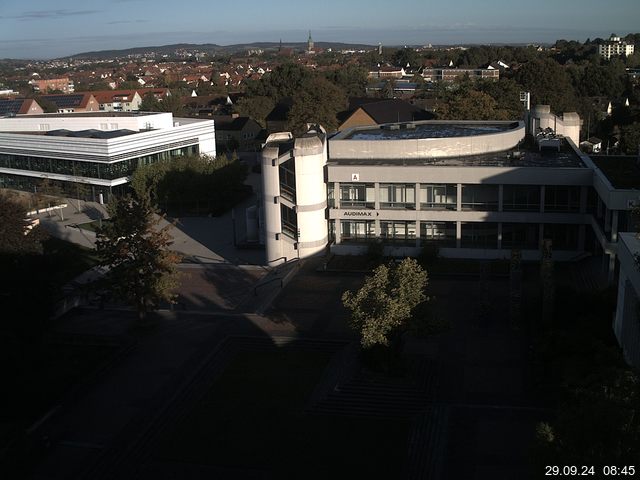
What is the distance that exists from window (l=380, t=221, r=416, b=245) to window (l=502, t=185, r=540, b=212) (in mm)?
4360

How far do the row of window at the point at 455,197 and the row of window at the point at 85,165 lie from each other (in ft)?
69.5

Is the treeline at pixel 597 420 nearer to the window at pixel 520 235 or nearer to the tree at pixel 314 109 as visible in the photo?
the window at pixel 520 235

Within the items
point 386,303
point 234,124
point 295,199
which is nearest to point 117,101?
point 234,124

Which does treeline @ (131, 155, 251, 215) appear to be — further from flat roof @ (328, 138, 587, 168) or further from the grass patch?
flat roof @ (328, 138, 587, 168)

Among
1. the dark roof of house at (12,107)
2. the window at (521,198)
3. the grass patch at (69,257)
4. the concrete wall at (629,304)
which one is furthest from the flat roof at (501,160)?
the dark roof of house at (12,107)

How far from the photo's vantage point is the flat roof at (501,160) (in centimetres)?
3312

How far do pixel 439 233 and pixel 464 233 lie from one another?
1.14 m

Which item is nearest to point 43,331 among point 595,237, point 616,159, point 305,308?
point 305,308

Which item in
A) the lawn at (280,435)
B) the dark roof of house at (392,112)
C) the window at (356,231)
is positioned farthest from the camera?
the dark roof of house at (392,112)

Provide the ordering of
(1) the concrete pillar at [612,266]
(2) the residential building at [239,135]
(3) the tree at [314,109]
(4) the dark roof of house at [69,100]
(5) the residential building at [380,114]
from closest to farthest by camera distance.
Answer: (1) the concrete pillar at [612,266] < (3) the tree at [314,109] < (5) the residential building at [380,114] < (2) the residential building at [239,135] < (4) the dark roof of house at [69,100]

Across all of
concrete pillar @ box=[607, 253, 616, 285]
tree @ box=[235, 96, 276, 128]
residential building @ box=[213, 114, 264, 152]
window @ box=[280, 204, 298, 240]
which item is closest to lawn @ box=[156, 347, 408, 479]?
concrete pillar @ box=[607, 253, 616, 285]

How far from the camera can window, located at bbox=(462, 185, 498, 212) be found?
32.4m

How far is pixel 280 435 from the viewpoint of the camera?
18656 mm

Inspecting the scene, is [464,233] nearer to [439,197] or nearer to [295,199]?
[439,197]
